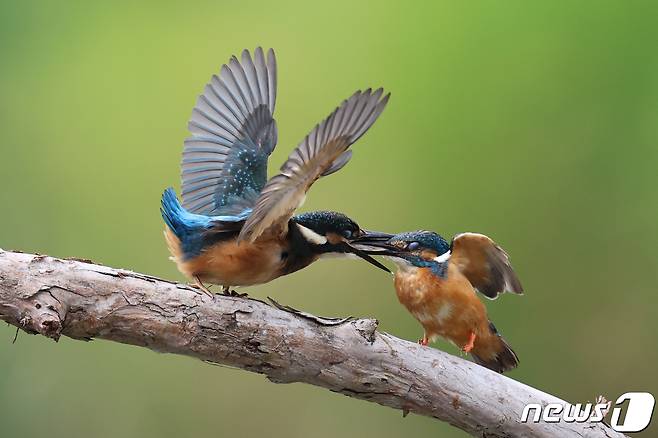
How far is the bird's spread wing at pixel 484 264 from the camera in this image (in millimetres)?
1752

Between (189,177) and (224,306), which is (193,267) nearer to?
(224,306)

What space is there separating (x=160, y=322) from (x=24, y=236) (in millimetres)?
1363

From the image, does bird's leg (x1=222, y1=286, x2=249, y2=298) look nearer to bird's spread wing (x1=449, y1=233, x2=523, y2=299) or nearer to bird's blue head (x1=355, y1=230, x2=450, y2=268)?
bird's blue head (x1=355, y1=230, x2=450, y2=268)

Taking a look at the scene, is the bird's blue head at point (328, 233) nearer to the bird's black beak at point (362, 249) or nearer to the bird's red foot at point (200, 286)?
the bird's black beak at point (362, 249)

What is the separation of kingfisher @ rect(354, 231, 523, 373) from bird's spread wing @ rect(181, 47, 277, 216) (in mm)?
347

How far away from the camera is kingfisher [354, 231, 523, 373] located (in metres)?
1.74

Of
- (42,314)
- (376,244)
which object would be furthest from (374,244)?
(42,314)

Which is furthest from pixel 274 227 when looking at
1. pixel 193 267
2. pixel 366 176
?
pixel 366 176

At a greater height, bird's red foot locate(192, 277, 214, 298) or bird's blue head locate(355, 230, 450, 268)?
bird's blue head locate(355, 230, 450, 268)

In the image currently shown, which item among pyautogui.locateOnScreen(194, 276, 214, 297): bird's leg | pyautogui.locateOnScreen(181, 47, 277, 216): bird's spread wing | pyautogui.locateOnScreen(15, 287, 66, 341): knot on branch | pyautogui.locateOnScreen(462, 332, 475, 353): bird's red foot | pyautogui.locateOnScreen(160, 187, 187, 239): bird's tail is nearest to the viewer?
pyautogui.locateOnScreen(15, 287, 66, 341): knot on branch

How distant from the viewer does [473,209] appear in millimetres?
2639

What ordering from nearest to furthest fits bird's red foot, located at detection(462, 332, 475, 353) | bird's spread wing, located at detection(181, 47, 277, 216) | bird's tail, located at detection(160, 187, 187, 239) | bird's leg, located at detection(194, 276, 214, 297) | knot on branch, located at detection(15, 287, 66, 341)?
knot on branch, located at detection(15, 287, 66, 341), bird's leg, located at detection(194, 276, 214, 297), bird's tail, located at detection(160, 187, 187, 239), bird's red foot, located at detection(462, 332, 475, 353), bird's spread wing, located at detection(181, 47, 277, 216)

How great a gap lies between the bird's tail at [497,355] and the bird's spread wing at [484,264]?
104 millimetres

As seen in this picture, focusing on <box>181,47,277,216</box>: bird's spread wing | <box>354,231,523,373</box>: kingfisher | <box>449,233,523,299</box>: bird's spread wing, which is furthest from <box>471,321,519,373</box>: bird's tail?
<box>181,47,277,216</box>: bird's spread wing
